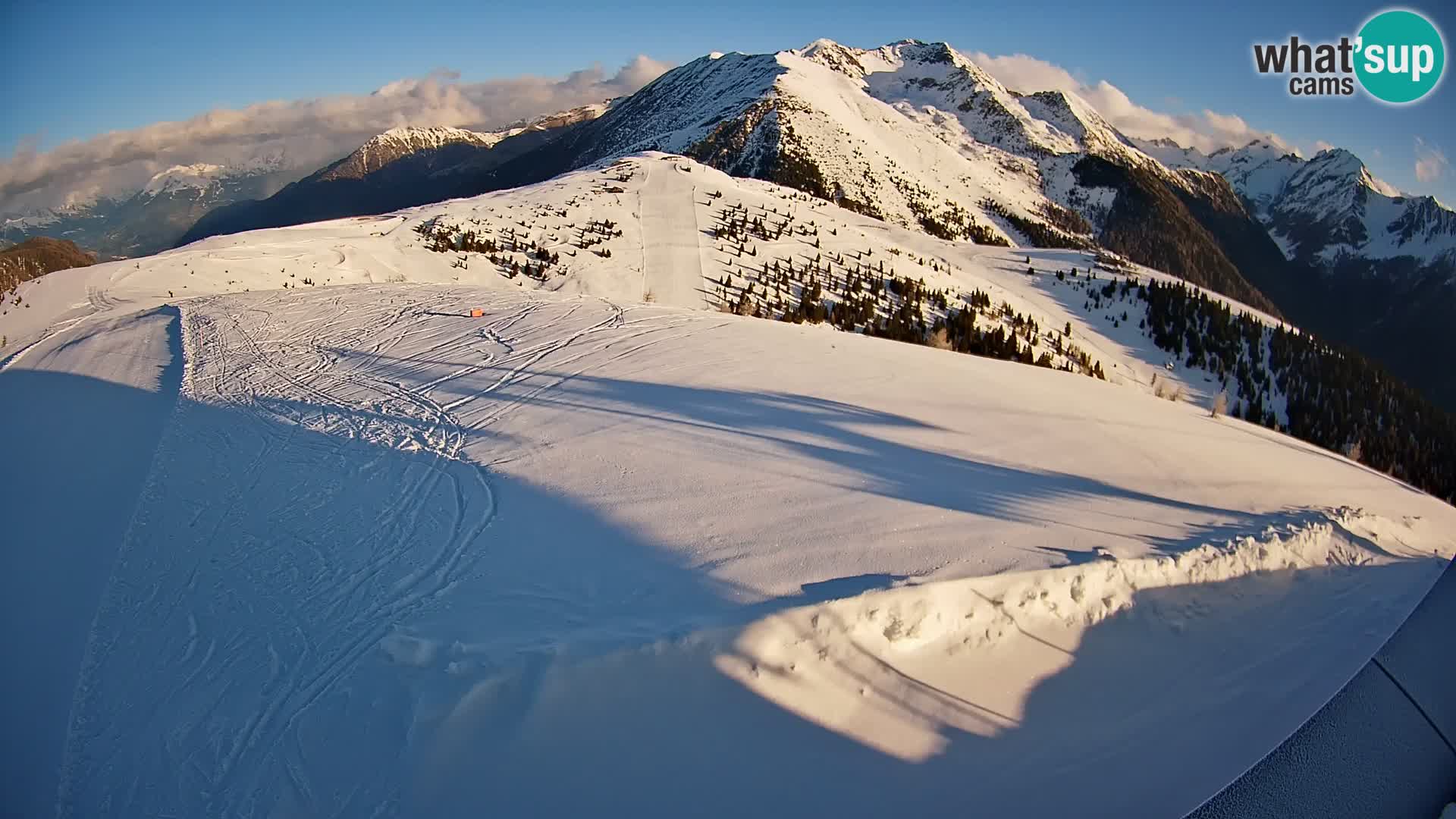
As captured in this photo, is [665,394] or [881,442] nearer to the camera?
[881,442]

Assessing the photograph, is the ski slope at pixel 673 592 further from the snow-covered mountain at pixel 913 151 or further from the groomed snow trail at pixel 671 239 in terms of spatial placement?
the snow-covered mountain at pixel 913 151

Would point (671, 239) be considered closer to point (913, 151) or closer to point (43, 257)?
point (913, 151)

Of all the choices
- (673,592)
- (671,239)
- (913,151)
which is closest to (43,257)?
(671,239)

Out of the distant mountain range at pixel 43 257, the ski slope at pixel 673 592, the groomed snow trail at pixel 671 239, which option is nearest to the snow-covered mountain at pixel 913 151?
the groomed snow trail at pixel 671 239

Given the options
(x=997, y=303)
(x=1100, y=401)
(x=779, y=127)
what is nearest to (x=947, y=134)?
(x=779, y=127)

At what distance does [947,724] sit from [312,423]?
801 cm

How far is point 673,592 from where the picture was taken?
445cm

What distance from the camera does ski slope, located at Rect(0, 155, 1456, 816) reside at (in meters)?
3.48

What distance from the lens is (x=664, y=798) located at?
3.28 m

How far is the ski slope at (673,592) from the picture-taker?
3479 millimetres

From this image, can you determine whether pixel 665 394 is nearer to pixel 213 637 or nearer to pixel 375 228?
pixel 213 637

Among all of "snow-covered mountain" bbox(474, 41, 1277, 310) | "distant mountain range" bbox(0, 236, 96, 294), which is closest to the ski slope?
"snow-covered mountain" bbox(474, 41, 1277, 310)

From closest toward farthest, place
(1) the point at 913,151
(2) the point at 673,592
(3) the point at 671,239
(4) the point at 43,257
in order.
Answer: (2) the point at 673,592 → (3) the point at 671,239 → (4) the point at 43,257 → (1) the point at 913,151

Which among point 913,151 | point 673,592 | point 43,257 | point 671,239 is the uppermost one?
point 913,151
